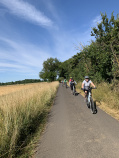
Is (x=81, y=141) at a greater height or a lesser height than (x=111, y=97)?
lesser

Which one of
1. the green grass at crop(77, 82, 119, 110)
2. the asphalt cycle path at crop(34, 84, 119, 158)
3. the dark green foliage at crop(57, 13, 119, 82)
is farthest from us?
the dark green foliage at crop(57, 13, 119, 82)

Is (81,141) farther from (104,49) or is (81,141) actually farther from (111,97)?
(104,49)

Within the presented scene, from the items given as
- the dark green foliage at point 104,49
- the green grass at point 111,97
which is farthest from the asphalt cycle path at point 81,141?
the dark green foliage at point 104,49

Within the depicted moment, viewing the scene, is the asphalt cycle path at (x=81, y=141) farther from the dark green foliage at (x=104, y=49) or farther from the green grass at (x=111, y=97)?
the dark green foliage at (x=104, y=49)

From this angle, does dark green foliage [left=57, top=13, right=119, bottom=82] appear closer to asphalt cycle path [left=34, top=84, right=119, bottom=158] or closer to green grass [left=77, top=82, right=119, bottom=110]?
green grass [left=77, top=82, right=119, bottom=110]

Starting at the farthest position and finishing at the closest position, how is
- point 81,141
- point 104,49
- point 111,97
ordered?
point 104,49 → point 111,97 → point 81,141

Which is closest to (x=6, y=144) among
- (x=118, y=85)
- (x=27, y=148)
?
(x=27, y=148)

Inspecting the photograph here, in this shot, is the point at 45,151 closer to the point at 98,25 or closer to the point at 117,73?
the point at 117,73

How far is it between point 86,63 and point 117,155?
1188cm

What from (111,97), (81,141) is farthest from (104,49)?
(81,141)

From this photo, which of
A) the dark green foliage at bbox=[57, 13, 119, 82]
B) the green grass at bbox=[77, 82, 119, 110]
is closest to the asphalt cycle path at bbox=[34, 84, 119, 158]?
the green grass at bbox=[77, 82, 119, 110]

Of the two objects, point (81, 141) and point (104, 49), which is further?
point (104, 49)

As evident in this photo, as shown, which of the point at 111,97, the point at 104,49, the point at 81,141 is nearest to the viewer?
the point at 81,141

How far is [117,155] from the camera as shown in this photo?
2227 millimetres
